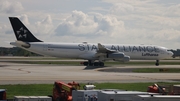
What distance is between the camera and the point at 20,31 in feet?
213

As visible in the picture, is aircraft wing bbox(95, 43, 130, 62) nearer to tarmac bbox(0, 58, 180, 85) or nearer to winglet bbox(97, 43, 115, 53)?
winglet bbox(97, 43, 115, 53)

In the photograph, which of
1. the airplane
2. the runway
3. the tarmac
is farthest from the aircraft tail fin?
the runway

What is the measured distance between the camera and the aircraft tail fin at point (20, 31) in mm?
64375

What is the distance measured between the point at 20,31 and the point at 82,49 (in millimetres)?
11412

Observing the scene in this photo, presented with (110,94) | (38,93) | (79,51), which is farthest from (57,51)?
(110,94)

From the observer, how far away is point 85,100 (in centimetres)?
1764

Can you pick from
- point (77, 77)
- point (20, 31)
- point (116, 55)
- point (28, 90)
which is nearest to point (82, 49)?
point (116, 55)

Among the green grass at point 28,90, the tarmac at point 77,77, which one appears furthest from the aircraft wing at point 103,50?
the green grass at point 28,90

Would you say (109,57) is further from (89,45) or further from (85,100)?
(85,100)

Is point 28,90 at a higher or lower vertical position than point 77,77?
lower

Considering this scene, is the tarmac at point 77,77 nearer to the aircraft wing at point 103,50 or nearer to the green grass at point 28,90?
the green grass at point 28,90

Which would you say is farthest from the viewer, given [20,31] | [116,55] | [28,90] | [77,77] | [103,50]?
[103,50]

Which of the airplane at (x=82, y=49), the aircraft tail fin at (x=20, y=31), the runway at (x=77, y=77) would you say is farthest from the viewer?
the airplane at (x=82, y=49)

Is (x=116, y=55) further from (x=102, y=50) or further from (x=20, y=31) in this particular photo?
(x=20, y=31)
